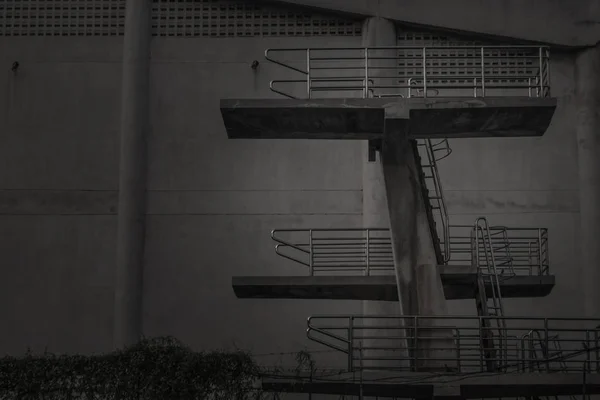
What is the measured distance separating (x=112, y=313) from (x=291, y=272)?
3.86m

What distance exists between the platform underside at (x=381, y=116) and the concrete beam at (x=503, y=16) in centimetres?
743

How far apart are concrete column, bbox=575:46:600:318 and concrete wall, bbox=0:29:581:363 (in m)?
0.21

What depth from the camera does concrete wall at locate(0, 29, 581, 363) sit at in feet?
69.8

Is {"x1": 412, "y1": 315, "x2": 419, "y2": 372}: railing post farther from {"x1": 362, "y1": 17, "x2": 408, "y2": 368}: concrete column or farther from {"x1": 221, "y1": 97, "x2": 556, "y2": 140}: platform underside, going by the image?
{"x1": 362, "y1": 17, "x2": 408, "y2": 368}: concrete column

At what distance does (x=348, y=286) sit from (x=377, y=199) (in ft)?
13.9

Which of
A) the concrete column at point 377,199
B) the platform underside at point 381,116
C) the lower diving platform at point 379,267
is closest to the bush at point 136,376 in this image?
the platform underside at point 381,116

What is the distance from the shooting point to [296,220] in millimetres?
21531

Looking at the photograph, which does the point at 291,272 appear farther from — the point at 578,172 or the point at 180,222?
the point at 578,172

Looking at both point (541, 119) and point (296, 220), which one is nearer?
point (541, 119)

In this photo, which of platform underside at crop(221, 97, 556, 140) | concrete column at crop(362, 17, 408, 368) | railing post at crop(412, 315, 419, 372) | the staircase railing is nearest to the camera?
railing post at crop(412, 315, 419, 372)

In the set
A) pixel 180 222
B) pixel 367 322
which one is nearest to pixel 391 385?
pixel 367 322

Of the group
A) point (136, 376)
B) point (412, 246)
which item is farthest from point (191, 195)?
point (136, 376)

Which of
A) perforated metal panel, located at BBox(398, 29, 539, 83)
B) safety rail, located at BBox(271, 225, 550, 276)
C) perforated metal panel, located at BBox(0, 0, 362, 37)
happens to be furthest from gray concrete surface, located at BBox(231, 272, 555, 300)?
perforated metal panel, located at BBox(0, 0, 362, 37)

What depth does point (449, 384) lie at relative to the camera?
42.2 ft
